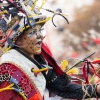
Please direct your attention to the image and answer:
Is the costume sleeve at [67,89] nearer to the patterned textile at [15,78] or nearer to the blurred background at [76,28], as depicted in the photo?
the patterned textile at [15,78]

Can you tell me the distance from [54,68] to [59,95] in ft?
0.61

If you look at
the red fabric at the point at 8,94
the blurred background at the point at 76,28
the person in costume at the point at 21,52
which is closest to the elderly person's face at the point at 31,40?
the person in costume at the point at 21,52

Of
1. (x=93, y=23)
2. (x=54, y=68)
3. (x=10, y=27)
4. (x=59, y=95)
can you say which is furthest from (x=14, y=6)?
(x=93, y=23)

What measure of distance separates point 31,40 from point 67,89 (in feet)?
1.53

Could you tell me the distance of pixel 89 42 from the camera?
7.20m

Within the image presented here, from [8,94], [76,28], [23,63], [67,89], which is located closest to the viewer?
[8,94]

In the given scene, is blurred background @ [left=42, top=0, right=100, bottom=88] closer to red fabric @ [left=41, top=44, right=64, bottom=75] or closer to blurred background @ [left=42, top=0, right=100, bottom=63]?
blurred background @ [left=42, top=0, right=100, bottom=63]

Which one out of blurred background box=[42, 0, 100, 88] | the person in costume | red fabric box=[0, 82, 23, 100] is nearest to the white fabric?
the person in costume

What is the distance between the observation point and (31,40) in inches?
91.9

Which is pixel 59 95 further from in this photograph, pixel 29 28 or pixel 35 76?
pixel 29 28

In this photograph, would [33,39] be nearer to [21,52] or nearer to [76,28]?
[21,52]

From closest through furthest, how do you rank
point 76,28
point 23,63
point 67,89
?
point 23,63
point 67,89
point 76,28

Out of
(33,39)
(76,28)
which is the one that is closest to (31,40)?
(33,39)

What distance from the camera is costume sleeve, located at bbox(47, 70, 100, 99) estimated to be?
2554 mm
